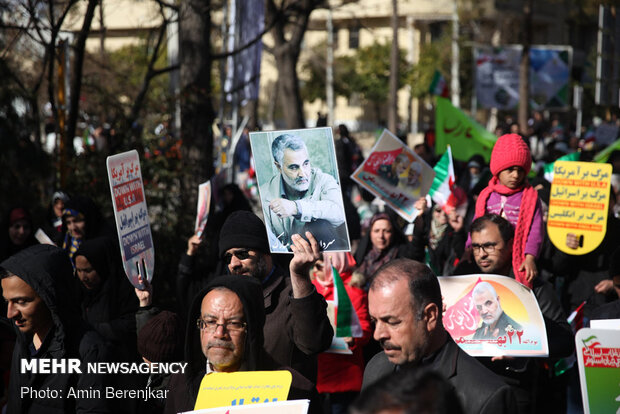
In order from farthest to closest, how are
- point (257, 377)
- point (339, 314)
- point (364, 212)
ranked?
point (364, 212), point (339, 314), point (257, 377)

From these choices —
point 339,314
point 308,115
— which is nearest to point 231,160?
point 339,314

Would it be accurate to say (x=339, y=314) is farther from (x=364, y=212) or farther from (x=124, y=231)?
(x=364, y=212)

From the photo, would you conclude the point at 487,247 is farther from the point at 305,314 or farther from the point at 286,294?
the point at 305,314

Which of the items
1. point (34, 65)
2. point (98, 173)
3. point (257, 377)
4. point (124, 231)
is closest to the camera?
point (257, 377)

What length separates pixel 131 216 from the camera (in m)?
4.91

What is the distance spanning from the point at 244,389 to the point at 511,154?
10.4 feet

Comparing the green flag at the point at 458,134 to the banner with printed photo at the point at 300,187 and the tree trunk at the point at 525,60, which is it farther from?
the tree trunk at the point at 525,60

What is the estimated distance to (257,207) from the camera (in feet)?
42.0

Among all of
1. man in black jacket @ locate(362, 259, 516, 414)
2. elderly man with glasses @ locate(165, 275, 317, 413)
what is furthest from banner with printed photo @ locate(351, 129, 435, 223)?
man in black jacket @ locate(362, 259, 516, 414)

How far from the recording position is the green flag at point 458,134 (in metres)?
12.6

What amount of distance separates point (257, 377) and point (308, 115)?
209 feet

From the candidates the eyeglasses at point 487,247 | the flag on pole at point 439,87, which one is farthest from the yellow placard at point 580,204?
the flag on pole at point 439,87

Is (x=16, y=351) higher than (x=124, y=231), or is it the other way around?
(x=124, y=231)

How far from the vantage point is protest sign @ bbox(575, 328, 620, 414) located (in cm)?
358
